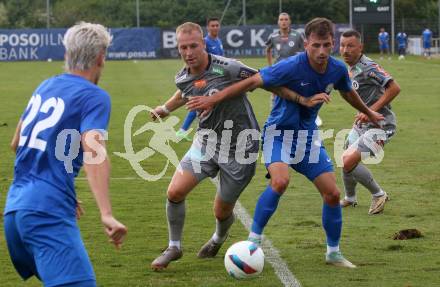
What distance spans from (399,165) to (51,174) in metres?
9.87

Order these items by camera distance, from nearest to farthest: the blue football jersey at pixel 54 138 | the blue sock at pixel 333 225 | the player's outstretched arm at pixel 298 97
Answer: the blue football jersey at pixel 54 138
the player's outstretched arm at pixel 298 97
the blue sock at pixel 333 225

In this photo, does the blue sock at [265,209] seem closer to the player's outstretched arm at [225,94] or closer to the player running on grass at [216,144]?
the player running on grass at [216,144]

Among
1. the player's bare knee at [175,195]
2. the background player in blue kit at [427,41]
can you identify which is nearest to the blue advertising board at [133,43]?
the background player in blue kit at [427,41]

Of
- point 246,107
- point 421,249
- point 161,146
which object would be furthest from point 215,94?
point 161,146

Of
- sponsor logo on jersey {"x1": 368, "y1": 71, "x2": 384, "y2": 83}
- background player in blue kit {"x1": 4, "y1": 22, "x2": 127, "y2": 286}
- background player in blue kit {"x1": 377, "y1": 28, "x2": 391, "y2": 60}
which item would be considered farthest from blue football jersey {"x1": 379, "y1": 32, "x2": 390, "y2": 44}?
background player in blue kit {"x1": 4, "y1": 22, "x2": 127, "y2": 286}

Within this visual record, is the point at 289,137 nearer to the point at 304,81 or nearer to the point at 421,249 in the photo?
the point at 304,81

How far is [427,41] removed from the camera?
58.2 metres

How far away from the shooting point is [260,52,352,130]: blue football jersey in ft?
26.5

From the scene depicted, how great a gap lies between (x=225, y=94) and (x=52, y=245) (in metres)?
3.08

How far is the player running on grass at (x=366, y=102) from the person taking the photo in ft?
33.6

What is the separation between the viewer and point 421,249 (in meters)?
8.66

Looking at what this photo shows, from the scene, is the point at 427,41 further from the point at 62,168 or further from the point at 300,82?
the point at 62,168

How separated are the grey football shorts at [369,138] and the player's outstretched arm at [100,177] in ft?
19.1

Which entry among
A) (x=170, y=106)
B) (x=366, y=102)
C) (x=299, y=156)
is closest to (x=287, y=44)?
(x=366, y=102)
